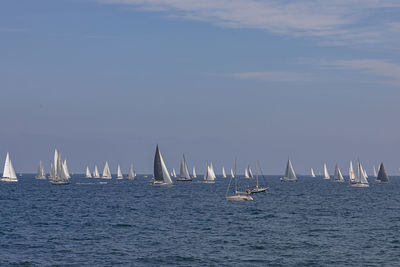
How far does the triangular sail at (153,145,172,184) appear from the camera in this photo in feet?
536

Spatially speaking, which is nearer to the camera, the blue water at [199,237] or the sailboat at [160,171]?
the blue water at [199,237]

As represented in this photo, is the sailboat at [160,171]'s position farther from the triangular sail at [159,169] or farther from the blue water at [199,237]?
the blue water at [199,237]

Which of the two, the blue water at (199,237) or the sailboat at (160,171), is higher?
the sailboat at (160,171)

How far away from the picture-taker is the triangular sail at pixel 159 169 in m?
164

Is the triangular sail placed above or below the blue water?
above

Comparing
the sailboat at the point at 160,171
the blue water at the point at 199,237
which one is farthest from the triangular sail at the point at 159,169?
the blue water at the point at 199,237

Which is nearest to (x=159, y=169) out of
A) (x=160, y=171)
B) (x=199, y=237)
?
(x=160, y=171)

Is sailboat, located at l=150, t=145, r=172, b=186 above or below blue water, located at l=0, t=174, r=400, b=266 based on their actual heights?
above

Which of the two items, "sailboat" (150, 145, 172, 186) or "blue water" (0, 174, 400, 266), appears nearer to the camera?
"blue water" (0, 174, 400, 266)

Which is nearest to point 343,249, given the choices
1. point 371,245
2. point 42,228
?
point 371,245

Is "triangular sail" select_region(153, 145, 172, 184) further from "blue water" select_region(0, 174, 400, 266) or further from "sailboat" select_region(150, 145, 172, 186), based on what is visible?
"blue water" select_region(0, 174, 400, 266)

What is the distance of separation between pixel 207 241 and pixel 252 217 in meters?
27.2

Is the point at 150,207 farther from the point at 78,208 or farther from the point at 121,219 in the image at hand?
the point at 121,219

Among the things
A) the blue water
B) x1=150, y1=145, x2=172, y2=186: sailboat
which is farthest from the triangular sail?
the blue water
